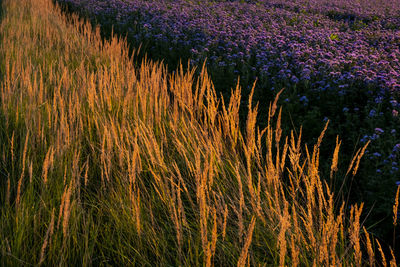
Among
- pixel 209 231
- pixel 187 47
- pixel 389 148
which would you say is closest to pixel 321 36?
pixel 187 47

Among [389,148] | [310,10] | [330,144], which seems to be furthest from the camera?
[310,10]

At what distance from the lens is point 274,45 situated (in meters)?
6.42

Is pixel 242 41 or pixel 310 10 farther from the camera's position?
pixel 310 10

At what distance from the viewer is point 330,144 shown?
153 inches

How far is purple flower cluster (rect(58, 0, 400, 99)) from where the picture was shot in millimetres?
4867

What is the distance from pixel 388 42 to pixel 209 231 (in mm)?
6665

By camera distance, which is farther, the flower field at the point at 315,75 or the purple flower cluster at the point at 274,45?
the purple flower cluster at the point at 274,45

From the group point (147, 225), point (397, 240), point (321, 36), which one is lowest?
point (397, 240)

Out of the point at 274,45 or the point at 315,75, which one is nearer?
the point at 315,75

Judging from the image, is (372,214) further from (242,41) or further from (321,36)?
(321,36)

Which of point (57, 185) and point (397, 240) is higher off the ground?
point (57, 185)

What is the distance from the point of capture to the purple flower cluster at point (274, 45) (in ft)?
16.0

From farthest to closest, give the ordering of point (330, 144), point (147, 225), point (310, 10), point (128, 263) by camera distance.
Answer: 1. point (310, 10)
2. point (330, 144)
3. point (147, 225)
4. point (128, 263)

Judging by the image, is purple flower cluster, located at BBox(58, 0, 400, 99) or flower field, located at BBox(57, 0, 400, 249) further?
purple flower cluster, located at BBox(58, 0, 400, 99)
